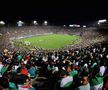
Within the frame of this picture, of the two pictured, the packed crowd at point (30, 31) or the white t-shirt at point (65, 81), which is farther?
the packed crowd at point (30, 31)

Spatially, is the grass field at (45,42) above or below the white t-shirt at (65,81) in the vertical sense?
below

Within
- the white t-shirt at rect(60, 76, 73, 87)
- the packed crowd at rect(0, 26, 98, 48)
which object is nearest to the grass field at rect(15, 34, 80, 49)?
the packed crowd at rect(0, 26, 98, 48)

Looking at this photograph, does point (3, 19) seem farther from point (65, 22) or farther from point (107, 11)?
point (65, 22)

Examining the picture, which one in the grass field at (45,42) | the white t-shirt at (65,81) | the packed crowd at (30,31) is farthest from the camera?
the packed crowd at (30,31)

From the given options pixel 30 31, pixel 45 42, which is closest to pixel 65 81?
pixel 45 42

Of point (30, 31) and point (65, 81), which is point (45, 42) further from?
point (65, 81)

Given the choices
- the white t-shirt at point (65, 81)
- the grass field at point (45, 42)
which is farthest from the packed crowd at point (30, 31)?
the white t-shirt at point (65, 81)

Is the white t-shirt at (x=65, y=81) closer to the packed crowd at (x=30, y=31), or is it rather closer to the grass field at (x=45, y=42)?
the grass field at (x=45, y=42)

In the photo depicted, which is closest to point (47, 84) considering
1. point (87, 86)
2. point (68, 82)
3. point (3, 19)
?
point (68, 82)

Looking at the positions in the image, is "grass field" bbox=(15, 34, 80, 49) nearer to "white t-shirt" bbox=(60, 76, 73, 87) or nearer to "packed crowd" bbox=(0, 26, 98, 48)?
"packed crowd" bbox=(0, 26, 98, 48)

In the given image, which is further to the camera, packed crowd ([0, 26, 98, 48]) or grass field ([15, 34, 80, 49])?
packed crowd ([0, 26, 98, 48])

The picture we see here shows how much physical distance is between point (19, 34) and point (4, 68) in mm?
51782

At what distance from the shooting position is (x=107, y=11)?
256 ft

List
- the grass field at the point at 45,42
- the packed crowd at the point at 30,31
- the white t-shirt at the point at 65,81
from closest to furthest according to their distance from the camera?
the white t-shirt at the point at 65,81, the grass field at the point at 45,42, the packed crowd at the point at 30,31
